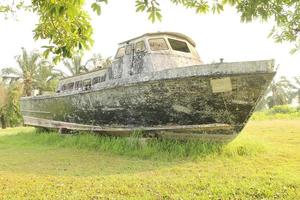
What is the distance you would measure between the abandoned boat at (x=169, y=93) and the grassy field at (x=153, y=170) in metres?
0.53

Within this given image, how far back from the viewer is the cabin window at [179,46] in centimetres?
987

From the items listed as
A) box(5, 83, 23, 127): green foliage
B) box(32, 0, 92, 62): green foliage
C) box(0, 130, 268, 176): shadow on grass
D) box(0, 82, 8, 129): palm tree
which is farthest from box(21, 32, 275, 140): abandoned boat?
box(0, 82, 8, 129): palm tree

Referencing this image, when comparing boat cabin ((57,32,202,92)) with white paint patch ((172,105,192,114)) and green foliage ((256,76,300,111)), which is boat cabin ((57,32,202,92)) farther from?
green foliage ((256,76,300,111))

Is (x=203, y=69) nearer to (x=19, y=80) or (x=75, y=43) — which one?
(x=75, y=43)

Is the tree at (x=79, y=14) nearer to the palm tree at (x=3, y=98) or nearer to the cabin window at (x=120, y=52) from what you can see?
the cabin window at (x=120, y=52)

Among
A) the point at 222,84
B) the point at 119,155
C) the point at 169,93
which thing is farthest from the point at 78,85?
the point at 222,84

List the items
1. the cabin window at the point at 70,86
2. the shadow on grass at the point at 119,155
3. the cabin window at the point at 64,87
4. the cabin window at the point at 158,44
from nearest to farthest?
the shadow on grass at the point at 119,155
the cabin window at the point at 158,44
the cabin window at the point at 70,86
the cabin window at the point at 64,87

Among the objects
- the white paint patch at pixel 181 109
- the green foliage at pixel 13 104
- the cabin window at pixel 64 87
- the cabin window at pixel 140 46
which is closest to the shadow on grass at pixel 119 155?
the white paint patch at pixel 181 109

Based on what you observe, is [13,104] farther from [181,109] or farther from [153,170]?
[153,170]

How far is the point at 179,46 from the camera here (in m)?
10.1

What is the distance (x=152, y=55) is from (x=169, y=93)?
1.66 m

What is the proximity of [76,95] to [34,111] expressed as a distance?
5.13 meters

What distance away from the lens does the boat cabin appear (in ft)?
30.0

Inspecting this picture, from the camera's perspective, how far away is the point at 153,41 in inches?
375
